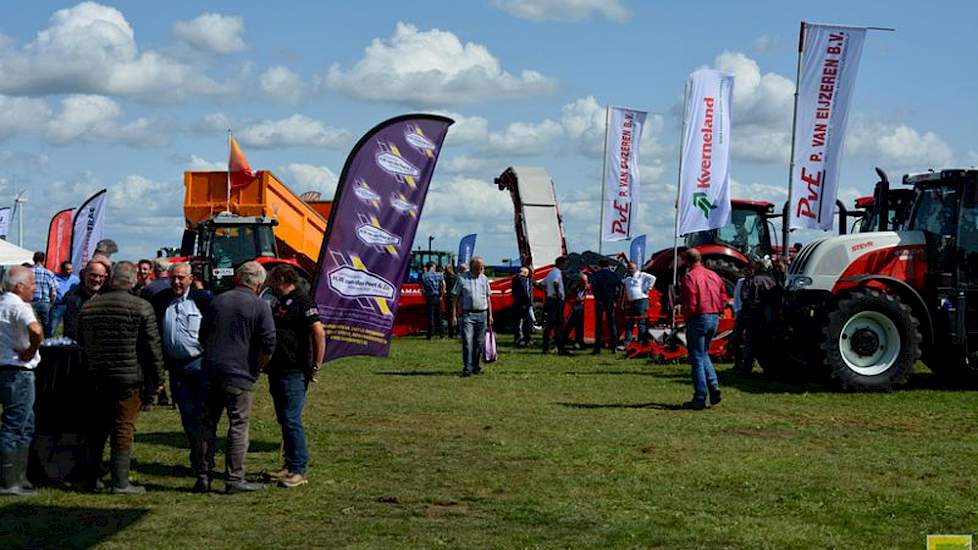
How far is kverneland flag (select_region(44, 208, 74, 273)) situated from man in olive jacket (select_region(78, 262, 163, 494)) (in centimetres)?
2191

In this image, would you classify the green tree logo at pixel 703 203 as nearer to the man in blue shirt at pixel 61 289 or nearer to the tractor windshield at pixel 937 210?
the tractor windshield at pixel 937 210

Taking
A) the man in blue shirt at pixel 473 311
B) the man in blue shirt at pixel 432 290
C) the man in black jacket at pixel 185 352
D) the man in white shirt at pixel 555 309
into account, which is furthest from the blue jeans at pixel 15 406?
the man in blue shirt at pixel 432 290

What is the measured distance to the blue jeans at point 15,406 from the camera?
27.6ft

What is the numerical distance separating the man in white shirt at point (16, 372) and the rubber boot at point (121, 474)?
1.98ft

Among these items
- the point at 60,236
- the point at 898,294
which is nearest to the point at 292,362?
the point at 898,294

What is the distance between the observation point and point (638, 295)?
2131cm

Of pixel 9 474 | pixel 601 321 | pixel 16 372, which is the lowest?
pixel 9 474

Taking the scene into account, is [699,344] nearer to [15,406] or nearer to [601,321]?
[15,406]

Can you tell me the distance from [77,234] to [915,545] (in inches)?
881

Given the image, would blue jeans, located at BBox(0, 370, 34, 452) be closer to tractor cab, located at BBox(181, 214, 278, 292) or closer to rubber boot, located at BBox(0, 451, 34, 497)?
rubber boot, located at BBox(0, 451, 34, 497)

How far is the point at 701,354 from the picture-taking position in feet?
42.9

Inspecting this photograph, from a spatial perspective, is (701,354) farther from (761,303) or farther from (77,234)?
(77,234)

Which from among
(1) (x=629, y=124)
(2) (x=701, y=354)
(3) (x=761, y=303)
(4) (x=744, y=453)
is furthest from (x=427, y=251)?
(4) (x=744, y=453)

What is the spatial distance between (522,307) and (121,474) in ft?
51.4
